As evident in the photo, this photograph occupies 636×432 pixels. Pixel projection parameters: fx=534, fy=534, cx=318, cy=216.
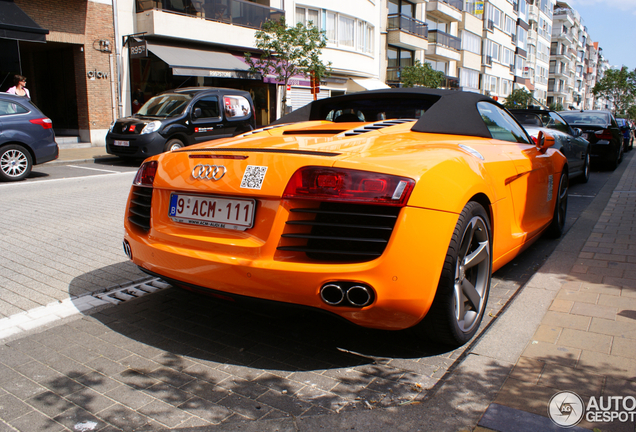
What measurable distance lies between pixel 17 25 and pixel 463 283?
688 inches

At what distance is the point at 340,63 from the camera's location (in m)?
30.4

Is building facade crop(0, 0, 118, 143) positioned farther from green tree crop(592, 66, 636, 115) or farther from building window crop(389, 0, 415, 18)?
green tree crop(592, 66, 636, 115)

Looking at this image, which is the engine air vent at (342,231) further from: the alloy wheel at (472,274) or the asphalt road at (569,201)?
the asphalt road at (569,201)

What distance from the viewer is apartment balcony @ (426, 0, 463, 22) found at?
42000 millimetres

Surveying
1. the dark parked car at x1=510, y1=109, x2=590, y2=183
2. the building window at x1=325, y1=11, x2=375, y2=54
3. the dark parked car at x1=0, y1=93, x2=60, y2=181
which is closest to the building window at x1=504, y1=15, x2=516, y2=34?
the building window at x1=325, y1=11, x2=375, y2=54

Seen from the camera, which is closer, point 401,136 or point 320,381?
point 320,381

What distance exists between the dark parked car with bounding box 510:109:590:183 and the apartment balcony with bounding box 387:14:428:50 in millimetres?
27750

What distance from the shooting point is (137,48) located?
1961cm

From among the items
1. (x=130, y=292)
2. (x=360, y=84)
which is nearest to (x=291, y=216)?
(x=130, y=292)

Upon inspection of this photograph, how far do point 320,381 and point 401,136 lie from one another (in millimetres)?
1577

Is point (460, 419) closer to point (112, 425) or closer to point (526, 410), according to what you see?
point (526, 410)

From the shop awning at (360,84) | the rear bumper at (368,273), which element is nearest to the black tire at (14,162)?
the rear bumper at (368,273)

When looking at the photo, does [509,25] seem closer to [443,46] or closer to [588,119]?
[443,46]

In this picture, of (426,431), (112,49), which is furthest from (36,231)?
(112,49)
